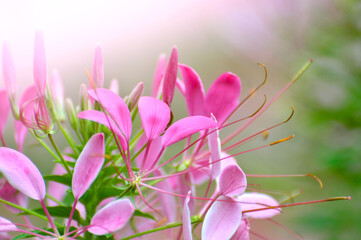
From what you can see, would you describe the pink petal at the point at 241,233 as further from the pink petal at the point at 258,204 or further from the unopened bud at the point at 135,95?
the unopened bud at the point at 135,95

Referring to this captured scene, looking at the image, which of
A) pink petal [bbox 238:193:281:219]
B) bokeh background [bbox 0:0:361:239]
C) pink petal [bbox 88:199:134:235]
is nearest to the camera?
pink petal [bbox 88:199:134:235]

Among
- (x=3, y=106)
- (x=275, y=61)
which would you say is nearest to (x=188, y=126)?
(x=3, y=106)

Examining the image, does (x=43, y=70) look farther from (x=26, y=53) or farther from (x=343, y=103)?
(x=26, y=53)

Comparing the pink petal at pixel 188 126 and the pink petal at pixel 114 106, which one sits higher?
the pink petal at pixel 114 106

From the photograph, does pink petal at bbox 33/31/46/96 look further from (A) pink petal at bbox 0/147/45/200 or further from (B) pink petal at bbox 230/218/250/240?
(B) pink petal at bbox 230/218/250/240

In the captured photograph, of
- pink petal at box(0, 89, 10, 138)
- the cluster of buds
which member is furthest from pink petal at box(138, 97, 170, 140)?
pink petal at box(0, 89, 10, 138)

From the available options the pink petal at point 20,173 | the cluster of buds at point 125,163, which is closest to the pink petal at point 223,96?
the cluster of buds at point 125,163

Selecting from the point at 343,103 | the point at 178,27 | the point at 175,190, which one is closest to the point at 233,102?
the point at 175,190
